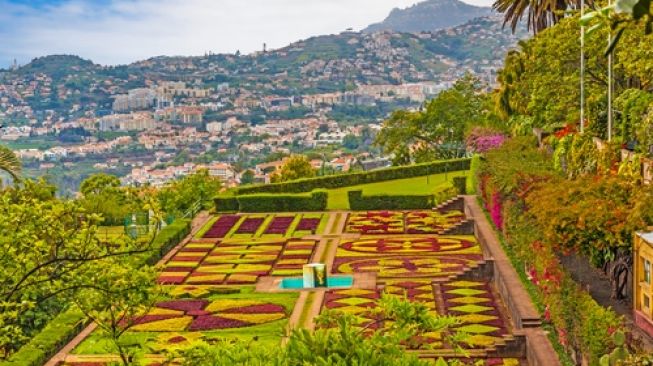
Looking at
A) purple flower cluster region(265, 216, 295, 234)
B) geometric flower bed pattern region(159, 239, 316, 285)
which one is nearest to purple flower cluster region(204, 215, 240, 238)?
geometric flower bed pattern region(159, 239, 316, 285)

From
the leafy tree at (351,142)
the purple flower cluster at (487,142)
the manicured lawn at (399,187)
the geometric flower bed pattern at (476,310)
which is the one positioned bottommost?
the leafy tree at (351,142)

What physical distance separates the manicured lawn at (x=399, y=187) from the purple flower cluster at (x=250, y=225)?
17.1 feet

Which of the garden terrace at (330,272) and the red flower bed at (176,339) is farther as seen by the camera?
the red flower bed at (176,339)

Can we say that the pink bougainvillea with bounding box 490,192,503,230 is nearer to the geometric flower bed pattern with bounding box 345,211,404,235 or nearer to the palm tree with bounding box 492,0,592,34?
the geometric flower bed pattern with bounding box 345,211,404,235

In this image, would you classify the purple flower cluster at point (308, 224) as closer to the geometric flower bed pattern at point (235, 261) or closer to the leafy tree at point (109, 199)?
the geometric flower bed pattern at point (235, 261)

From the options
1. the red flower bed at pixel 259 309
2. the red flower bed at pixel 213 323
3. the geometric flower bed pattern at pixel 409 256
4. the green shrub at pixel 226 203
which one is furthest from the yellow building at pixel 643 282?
the green shrub at pixel 226 203

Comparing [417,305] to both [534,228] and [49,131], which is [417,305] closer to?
[534,228]

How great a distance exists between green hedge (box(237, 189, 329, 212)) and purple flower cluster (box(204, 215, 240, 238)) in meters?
1.70

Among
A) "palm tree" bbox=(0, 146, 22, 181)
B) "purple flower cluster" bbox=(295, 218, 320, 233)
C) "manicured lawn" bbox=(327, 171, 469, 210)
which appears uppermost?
"palm tree" bbox=(0, 146, 22, 181)

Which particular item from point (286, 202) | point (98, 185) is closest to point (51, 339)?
point (286, 202)

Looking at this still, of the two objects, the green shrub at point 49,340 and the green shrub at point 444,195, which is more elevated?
the green shrub at point 49,340

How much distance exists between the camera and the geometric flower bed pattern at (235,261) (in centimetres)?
3588

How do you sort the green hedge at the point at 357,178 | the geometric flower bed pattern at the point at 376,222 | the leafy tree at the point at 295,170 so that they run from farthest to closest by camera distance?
the leafy tree at the point at 295,170
the green hedge at the point at 357,178
the geometric flower bed pattern at the point at 376,222

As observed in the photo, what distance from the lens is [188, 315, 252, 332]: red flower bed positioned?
28812 millimetres
